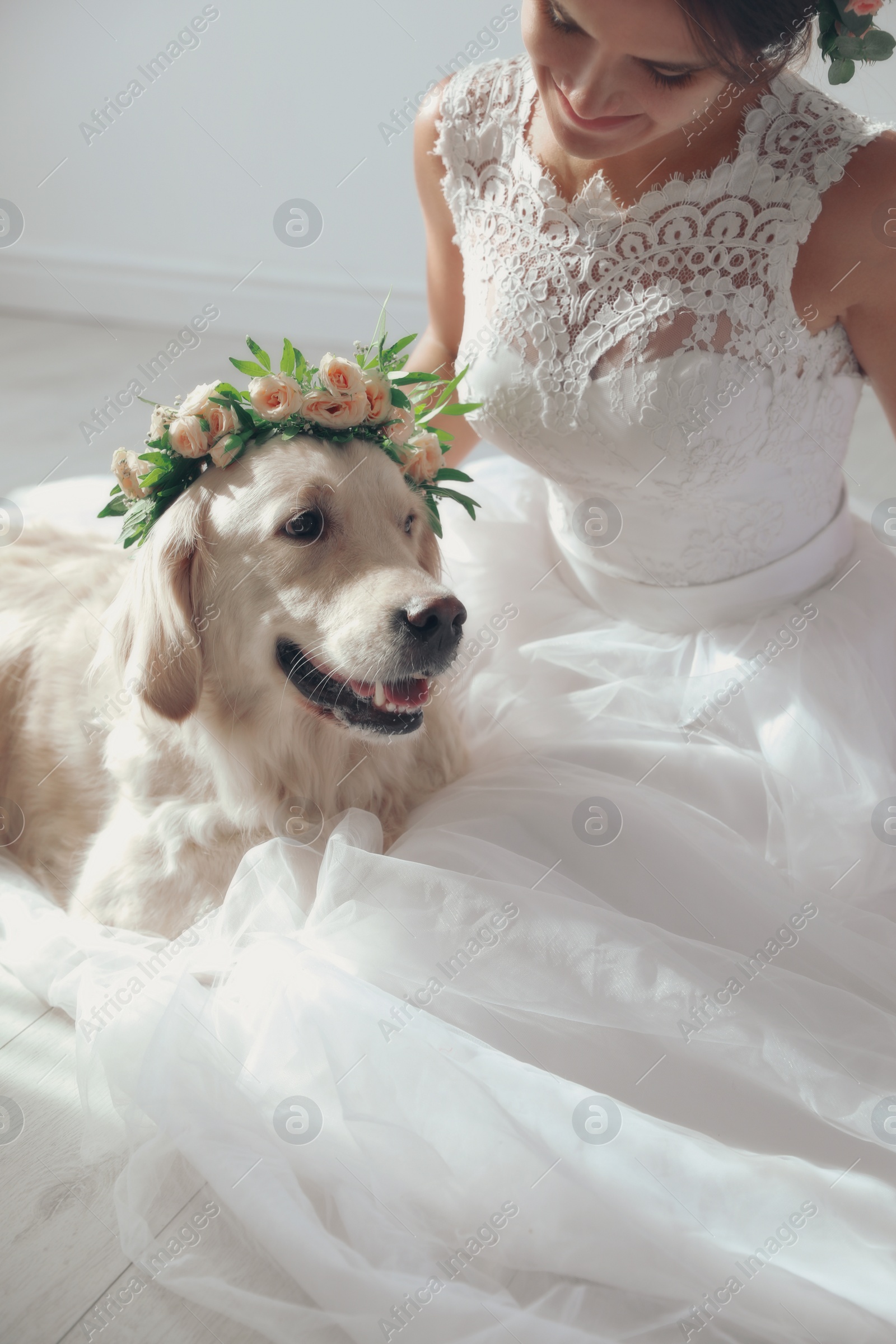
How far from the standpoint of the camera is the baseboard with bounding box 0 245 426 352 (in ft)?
12.8

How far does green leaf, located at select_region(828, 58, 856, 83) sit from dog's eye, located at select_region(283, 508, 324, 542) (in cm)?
86

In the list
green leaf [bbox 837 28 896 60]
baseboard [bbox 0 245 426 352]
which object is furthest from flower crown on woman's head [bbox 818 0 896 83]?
baseboard [bbox 0 245 426 352]

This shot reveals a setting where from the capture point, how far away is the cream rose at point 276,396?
1218mm

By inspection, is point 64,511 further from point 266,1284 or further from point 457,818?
point 266,1284

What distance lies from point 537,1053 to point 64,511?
4.92ft

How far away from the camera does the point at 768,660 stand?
147 centimetres

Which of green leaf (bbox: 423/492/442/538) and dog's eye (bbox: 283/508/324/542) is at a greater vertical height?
dog's eye (bbox: 283/508/324/542)

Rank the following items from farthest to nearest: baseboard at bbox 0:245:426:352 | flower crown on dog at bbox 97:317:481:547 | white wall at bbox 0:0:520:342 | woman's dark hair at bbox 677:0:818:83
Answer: baseboard at bbox 0:245:426:352
white wall at bbox 0:0:520:342
flower crown on dog at bbox 97:317:481:547
woman's dark hair at bbox 677:0:818:83

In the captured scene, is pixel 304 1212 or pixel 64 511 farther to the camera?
pixel 64 511

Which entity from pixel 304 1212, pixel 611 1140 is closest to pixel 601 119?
pixel 611 1140

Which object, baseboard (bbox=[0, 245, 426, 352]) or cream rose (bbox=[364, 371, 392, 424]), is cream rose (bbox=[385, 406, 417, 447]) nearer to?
cream rose (bbox=[364, 371, 392, 424])

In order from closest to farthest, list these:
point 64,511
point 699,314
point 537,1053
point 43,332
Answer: point 537,1053
point 699,314
point 64,511
point 43,332

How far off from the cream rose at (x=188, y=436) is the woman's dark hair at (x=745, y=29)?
71 centimetres

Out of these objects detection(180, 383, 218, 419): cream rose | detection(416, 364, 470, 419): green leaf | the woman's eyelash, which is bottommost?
detection(416, 364, 470, 419): green leaf
